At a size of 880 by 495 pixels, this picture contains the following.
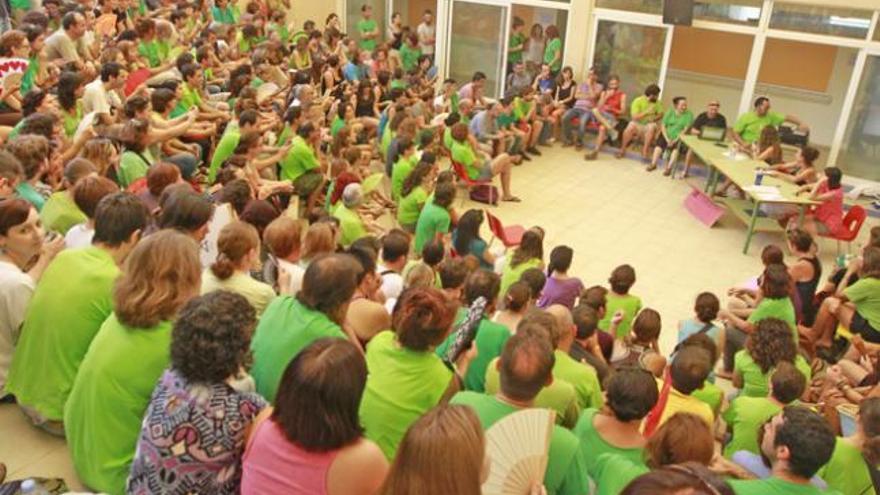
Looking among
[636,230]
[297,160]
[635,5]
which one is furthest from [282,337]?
[635,5]

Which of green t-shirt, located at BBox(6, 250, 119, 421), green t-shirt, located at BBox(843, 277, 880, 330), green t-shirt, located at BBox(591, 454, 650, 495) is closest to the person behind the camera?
green t-shirt, located at BBox(591, 454, 650, 495)

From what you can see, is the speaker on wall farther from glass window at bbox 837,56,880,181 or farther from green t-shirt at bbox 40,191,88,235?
green t-shirt at bbox 40,191,88,235

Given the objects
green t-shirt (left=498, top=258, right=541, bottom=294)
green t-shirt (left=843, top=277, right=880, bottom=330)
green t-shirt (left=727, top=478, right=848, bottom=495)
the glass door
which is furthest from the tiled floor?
green t-shirt (left=727, top=478, right=848, bottom=495)

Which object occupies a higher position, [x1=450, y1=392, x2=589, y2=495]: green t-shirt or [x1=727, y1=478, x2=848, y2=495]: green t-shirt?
[x1=450, y1=392, x2=589, y2=495]: green t-shirt

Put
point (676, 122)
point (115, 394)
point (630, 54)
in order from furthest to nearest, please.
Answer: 1. point (630, 54)
2. point (676, 122)
3. point (115, 394)

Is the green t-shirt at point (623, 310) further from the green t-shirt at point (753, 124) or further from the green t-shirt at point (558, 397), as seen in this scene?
the green t-shirt at point (753, 124)

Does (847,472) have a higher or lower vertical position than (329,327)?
lower

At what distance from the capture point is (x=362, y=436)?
2104mm

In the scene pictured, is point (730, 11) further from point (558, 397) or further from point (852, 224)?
point (558, 397)

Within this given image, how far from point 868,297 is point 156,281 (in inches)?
203

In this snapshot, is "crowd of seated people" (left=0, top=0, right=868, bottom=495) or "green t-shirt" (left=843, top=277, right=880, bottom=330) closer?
"crowd of seated people" (left=0, top=0, right=868, bottom=495)

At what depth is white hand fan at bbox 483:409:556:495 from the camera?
211 cm

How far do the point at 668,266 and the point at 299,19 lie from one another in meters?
10.1

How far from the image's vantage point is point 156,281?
2.67 metres
